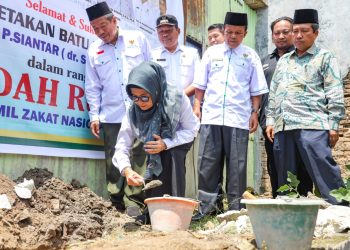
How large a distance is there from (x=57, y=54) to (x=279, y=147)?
6.66 feet

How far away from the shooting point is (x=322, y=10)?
721cm

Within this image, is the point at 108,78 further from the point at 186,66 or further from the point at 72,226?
the point at 72,226

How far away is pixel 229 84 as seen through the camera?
406 cm

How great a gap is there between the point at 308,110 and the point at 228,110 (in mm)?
712

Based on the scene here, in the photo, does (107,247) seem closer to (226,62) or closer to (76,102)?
(76,102)

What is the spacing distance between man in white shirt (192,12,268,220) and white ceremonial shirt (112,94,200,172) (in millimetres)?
446

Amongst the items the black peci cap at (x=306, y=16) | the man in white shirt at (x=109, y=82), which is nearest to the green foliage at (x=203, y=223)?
the man in white shirt at (x=109, y=82)

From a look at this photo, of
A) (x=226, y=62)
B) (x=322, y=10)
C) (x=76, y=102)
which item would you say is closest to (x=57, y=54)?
(x=76, y=102)

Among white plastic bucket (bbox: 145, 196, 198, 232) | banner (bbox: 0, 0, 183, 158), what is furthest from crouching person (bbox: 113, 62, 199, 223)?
banner (bbox: 0, 0, 183, 158)

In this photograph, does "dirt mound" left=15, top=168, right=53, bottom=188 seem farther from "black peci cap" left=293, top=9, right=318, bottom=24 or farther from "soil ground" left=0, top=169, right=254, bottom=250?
"black peci cap" left=293, top=9, right=318, bottom=24

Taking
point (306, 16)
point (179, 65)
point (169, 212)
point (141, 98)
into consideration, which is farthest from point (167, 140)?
point (306, 16)

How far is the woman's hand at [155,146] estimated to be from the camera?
327 cm

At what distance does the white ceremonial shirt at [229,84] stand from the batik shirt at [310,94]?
342mm

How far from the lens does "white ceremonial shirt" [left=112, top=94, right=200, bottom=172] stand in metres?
3.27
